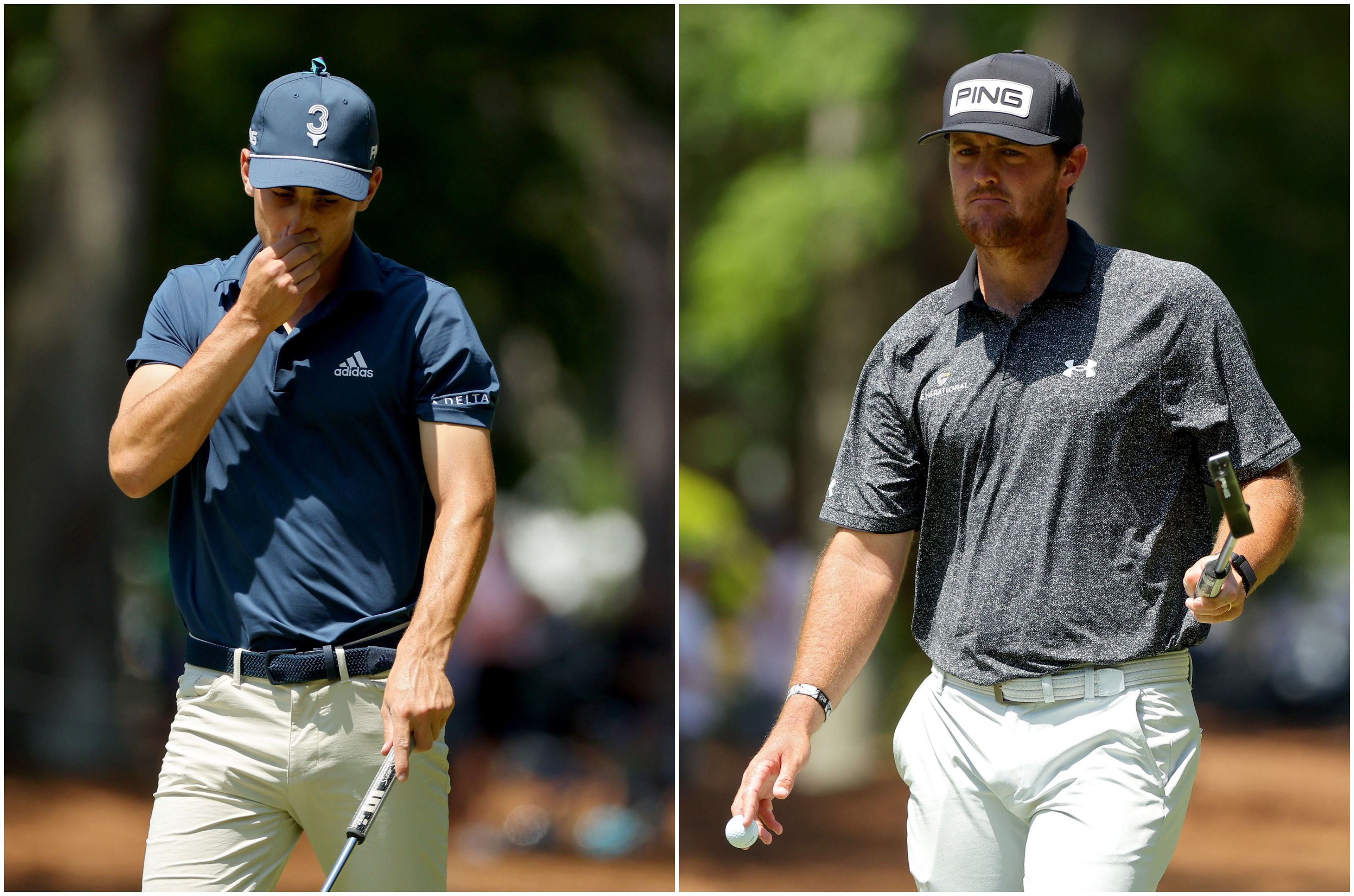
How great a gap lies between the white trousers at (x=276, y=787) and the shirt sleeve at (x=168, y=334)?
796 millimetres

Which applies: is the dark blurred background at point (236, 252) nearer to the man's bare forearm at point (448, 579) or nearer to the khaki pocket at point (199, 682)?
the khaki pocket at point (199, 682)

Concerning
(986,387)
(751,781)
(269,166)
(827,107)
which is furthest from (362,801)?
(827,107)

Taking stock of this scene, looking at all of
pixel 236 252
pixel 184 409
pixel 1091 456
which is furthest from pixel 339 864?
pixel 236 252

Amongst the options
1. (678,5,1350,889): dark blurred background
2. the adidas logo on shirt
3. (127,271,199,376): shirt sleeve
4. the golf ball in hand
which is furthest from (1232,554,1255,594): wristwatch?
(678,5,1350,889): dark blurred background

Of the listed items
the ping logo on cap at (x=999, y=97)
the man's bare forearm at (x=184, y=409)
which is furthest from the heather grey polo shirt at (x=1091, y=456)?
the man's bare forearm at (x=184, y=409)

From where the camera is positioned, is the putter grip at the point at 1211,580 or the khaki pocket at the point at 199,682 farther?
the khaki pocket at the point at 199,682

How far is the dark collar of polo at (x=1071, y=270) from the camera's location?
3.79m

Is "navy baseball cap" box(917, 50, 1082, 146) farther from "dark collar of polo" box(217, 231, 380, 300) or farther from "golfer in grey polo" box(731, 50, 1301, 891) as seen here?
"dark collar of polo" box(217, 231, 380, 300)

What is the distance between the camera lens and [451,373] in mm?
3918

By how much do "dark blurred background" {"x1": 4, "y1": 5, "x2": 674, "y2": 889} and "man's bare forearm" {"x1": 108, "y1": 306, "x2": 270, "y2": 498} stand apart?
7.94 metres

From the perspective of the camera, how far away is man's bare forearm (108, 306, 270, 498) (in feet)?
11.9

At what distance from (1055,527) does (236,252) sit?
33.1 ft

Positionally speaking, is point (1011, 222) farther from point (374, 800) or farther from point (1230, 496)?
point (374, 800)

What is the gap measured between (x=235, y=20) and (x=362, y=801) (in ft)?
37.6
